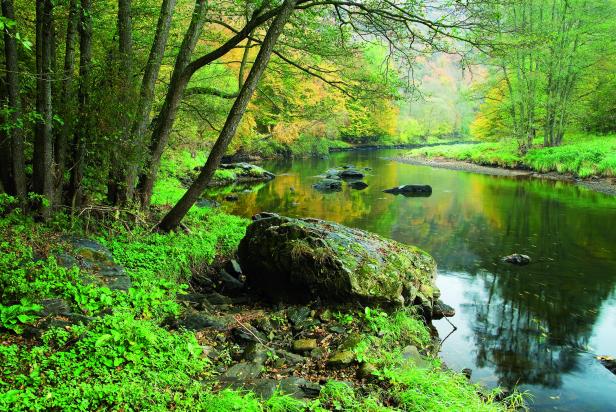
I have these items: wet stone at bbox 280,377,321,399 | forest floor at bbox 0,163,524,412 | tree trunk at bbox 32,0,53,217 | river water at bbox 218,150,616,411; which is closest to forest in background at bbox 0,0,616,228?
tree trunk at bbox 32,0,53,217

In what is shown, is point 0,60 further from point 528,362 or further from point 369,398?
point 528,362

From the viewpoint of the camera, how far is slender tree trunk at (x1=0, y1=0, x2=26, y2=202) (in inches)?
245

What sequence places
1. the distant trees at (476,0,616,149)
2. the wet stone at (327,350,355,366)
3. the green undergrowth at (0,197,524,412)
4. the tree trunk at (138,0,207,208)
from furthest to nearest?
1. the distant trees at (476,0,616,149)
2. the tree trunk at (138,0,207,208)
3. the wet stone at (327,350,355,366)
4. the green undergrowth at (0,197,524,412)

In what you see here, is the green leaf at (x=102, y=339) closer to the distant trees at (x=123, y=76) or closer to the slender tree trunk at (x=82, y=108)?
the distant trees at (x=123, y=76)

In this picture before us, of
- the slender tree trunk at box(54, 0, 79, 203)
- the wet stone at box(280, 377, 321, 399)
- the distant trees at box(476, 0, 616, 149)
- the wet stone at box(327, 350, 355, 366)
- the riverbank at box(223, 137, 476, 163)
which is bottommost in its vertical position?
the wet stone at box(327, 350, 355, 366)

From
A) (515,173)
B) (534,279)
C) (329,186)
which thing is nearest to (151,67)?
(534,279)

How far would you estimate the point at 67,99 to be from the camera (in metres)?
7.32

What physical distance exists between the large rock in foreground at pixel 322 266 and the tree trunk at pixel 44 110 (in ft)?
11.5

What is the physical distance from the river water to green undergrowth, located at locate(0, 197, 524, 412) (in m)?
1.80

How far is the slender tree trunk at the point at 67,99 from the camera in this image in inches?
273

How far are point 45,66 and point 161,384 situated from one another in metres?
5.33

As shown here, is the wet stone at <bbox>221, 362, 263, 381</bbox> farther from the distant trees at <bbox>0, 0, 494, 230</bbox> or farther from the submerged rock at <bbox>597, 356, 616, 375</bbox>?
the submerged rock at <bbox>597, 356, 616, 375</bbox>

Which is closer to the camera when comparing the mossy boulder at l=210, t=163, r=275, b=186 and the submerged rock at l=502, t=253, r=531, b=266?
the submerged rock at l=502, t=253, r=531, b=266

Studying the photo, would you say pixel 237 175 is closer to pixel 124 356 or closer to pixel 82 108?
pixel 82 108
